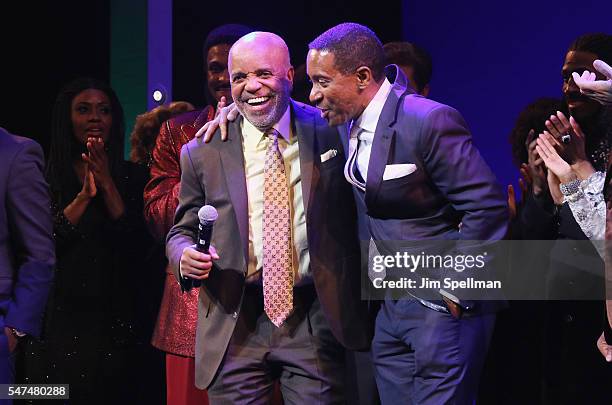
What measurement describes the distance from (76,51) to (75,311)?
1.97 m

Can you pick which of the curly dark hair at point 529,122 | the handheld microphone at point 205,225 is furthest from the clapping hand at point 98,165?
the curly dark hair at point 529,122

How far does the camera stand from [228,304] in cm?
337

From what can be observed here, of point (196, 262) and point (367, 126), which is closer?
point (196, 262)

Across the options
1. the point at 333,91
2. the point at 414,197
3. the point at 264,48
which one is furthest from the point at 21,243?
the point at 414,197

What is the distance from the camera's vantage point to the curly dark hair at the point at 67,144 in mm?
4367

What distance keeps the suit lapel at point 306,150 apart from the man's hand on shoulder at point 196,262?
1.27 ft

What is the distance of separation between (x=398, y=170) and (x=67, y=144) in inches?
73.2

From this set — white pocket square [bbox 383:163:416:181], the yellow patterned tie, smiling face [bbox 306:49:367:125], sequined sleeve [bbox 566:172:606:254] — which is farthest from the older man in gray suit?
sequined sleeve [bbox 566:172:606:254]

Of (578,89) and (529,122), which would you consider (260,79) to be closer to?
(578,89)

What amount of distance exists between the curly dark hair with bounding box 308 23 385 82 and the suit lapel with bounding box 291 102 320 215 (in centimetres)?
24

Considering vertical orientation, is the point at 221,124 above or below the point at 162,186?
above

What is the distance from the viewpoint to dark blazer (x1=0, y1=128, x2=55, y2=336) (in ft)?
10.2

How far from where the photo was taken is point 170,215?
13.3ft

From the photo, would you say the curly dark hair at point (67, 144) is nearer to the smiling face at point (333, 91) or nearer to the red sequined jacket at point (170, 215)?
the red sequined jacket at point (170, 215)
